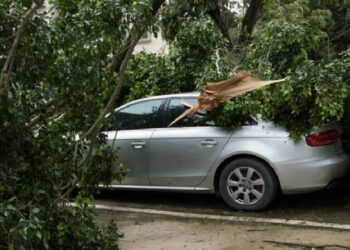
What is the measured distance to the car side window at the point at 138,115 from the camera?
7750 mm

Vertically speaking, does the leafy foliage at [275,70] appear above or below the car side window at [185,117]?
above

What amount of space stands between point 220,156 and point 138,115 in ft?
4.40

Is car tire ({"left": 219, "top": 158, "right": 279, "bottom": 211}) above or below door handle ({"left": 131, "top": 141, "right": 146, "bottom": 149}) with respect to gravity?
below

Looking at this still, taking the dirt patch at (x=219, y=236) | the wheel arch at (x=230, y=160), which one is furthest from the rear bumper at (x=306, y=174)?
the dirt patch at (x=219, y=236)

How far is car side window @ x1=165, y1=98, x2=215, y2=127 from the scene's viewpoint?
24.3 ft

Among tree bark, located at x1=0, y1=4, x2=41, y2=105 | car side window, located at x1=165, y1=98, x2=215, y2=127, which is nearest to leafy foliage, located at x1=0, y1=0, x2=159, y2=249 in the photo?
tree bark, located at x1=0, y1=4, x2=41, y2=105

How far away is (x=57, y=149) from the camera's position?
4.37 meters

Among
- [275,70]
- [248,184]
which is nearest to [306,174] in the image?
[248,184]

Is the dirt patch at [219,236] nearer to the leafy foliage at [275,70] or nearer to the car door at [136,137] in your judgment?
the car door at [136,137]

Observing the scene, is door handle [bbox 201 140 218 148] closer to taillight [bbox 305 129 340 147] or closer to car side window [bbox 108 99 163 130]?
car side window [bbox 108 99 163 130]

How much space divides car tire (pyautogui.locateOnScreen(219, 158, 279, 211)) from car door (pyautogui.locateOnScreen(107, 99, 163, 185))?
3.62ft

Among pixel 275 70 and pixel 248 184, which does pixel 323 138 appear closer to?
pixel 248 184

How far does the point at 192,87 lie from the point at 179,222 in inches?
101

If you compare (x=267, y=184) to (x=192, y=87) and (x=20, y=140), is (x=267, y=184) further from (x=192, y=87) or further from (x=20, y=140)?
(x=20, y=140)
